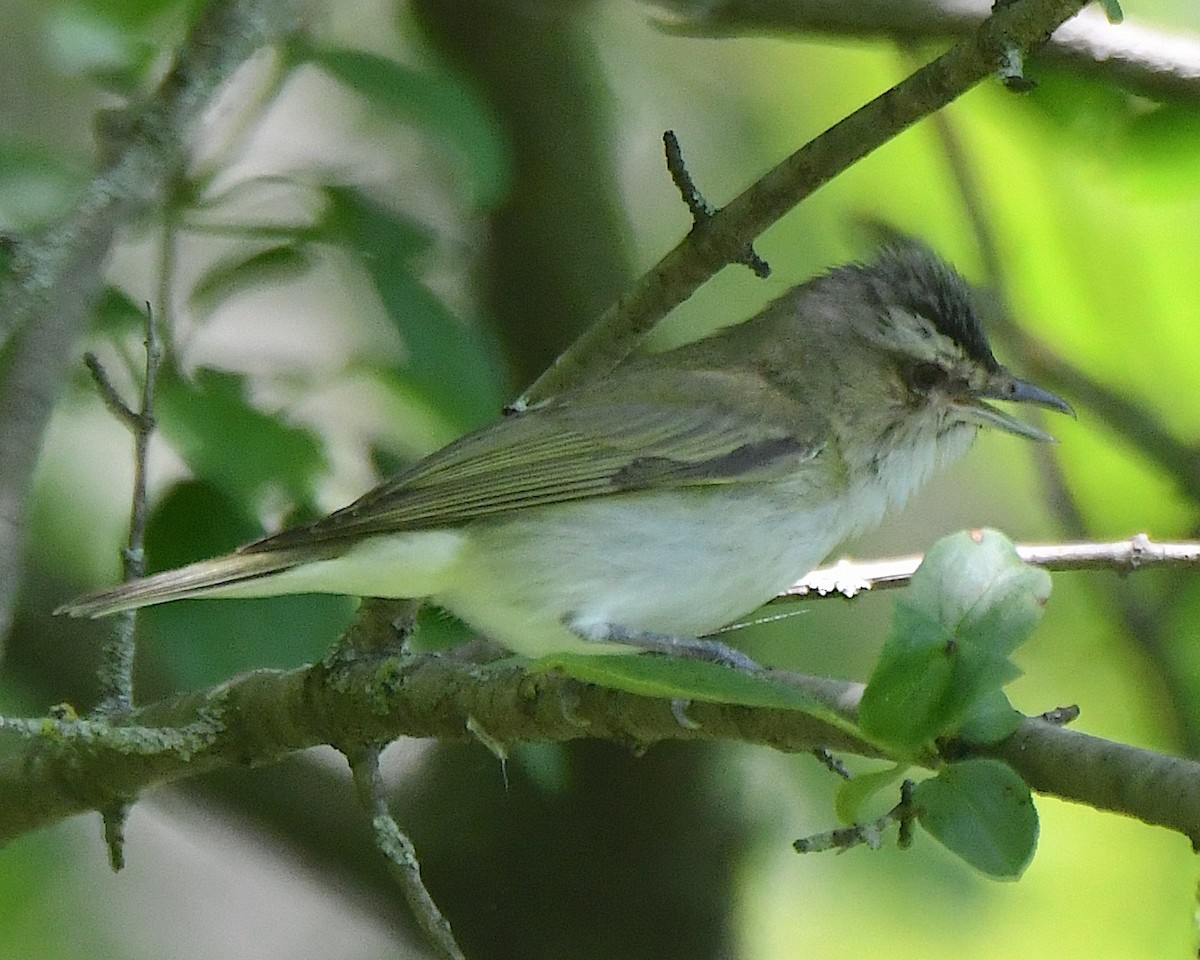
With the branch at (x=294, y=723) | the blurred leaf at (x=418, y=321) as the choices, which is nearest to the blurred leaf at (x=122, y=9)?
the blurred leaf at (x=418, y=321)

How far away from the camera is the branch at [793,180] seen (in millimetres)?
2289

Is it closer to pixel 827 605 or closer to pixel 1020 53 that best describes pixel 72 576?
pixel 827 605

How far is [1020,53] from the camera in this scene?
7.49 feet

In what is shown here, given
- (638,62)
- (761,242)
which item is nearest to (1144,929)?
(761,242)

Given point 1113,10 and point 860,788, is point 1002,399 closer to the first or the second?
point 1113,10

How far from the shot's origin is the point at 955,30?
384 cm

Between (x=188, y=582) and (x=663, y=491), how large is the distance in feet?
3.31

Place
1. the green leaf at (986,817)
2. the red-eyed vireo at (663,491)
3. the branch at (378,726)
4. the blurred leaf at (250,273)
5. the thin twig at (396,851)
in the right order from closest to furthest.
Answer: the green leaf at (986,817) < the branch at (378,726) < the thin twig at (396,851) < the red-eyed vireo at (663,491) < the blurred leaf at (250,273)

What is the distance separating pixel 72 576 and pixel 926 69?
8.80 ft

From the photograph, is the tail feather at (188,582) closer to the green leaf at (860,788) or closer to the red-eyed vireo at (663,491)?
the red-eyed vireo at (663,491)

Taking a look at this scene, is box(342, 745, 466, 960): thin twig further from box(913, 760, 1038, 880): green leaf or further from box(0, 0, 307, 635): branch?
box(913, 760, 1038, 880): green leaf

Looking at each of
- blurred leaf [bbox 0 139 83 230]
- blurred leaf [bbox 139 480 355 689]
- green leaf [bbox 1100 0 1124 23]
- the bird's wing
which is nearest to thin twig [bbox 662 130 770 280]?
the bird's wing

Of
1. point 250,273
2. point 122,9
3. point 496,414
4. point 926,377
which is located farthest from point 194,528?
point 926,377

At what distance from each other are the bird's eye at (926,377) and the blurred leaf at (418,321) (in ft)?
3.19
